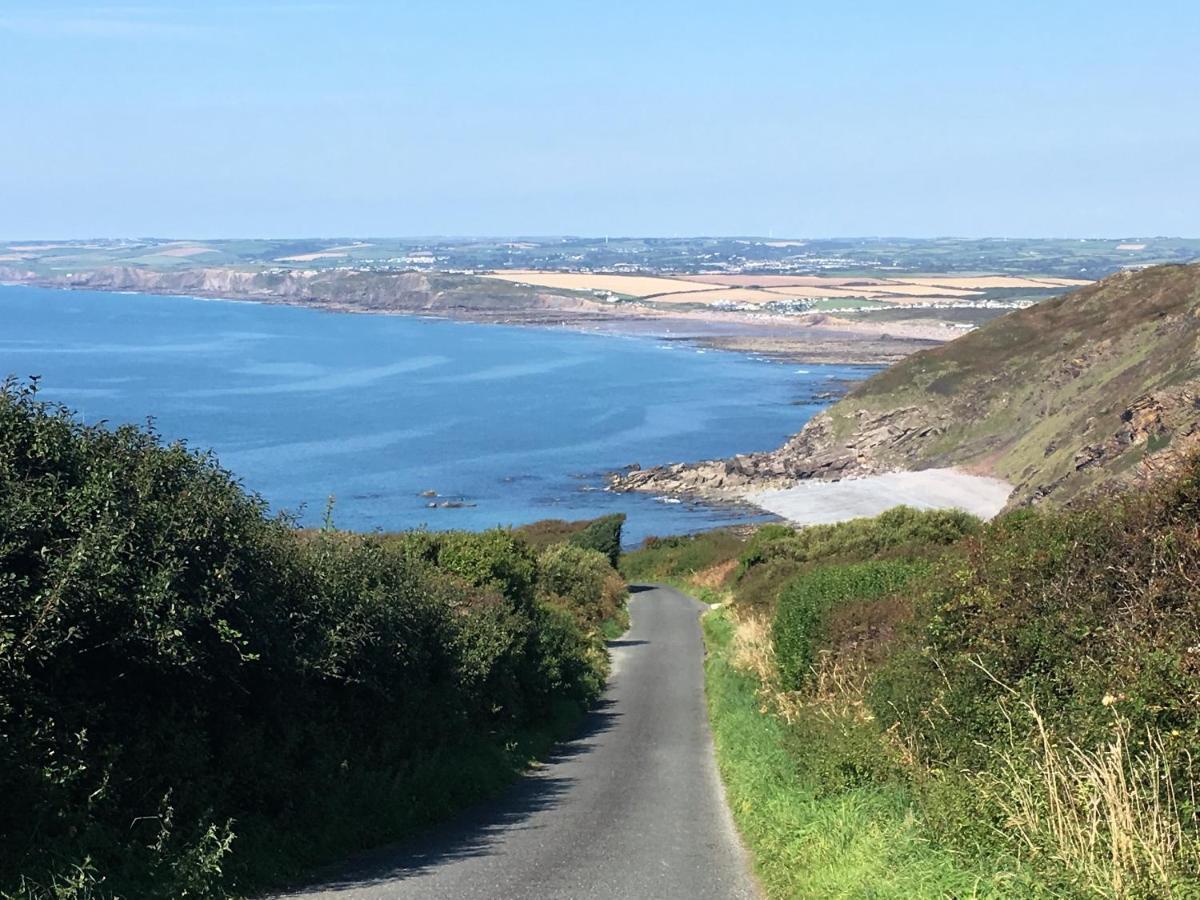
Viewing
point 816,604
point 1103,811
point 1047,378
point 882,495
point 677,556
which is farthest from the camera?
point 1047,378

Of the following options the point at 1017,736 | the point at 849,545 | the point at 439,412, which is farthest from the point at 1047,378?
the point at 1017,736

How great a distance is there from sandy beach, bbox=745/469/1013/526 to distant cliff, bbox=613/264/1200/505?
5.84 feet

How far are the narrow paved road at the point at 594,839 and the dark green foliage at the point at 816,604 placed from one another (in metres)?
1.72

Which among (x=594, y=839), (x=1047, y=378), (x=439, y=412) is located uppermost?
(x=594, y=839)

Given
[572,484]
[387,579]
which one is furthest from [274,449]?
[387,579]

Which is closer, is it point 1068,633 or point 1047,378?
point 1068,633

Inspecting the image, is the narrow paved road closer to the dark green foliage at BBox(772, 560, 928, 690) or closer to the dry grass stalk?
the dark green foliage at BBox(772, 560, 928, 690)

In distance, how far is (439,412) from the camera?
125688 millimetres

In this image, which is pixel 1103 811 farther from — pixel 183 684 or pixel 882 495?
pixel 882 495

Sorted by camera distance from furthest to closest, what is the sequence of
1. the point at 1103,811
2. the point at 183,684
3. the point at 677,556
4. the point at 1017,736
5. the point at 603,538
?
the point at 677,556, the point at 603,538, the point at 183,684, the point at 1017,736, the point at 1103,811

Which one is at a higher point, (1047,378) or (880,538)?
(880,538)

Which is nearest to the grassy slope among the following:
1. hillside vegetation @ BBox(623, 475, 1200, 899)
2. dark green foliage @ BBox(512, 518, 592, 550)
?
dark green foliage @ BBox(512, 518, 592, 550)

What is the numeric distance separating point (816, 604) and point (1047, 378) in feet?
277

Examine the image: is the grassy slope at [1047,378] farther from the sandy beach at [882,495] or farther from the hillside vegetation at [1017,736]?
the hillside vegetation at [1017,736]
